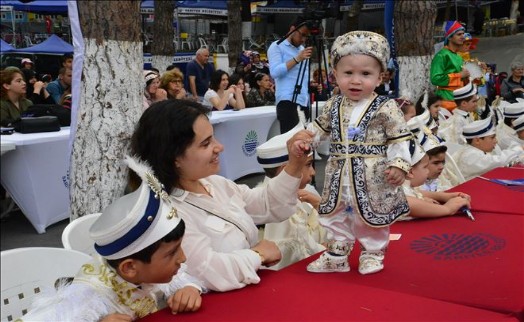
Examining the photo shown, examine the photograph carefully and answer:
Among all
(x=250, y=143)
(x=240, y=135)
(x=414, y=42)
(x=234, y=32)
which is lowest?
(x=250, y=143)

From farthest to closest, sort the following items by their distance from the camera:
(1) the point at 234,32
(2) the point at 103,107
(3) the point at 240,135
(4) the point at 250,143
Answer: (1) the point at 234,32, (4) the point at 250,143, (3) the point at 240,135, (2) the point at 103,107

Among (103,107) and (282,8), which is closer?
(103,107)

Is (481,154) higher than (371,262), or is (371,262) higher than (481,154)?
(371,262)

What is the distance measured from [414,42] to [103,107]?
415 centimetres

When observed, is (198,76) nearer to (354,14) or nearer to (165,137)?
(165,137)

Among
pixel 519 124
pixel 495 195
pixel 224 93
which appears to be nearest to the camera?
pixel 495 195

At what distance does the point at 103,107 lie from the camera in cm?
360

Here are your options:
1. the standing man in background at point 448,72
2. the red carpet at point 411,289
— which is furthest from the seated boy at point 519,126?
the red carpet at point 411,289

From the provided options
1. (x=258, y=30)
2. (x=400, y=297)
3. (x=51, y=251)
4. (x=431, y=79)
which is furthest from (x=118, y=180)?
(x=258, y=30)

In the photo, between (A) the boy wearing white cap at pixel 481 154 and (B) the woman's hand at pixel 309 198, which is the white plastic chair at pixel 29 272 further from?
(A) the boy wearing white cap at pixel 481 154

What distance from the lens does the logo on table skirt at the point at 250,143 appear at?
750cm

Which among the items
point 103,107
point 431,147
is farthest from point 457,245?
point 103,107

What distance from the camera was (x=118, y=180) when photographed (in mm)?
3637

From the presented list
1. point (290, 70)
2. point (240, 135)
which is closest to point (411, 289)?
point (290, 70)
